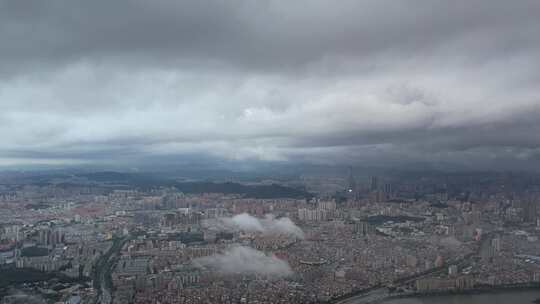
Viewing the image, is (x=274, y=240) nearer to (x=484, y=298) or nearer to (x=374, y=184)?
(x=484, y=298)

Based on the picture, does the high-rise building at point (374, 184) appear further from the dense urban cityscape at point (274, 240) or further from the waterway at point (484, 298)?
the waterway at point (484, 298)

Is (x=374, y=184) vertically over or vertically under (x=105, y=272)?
over

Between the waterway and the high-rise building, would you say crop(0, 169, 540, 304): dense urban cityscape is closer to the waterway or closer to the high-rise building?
the high-rise building

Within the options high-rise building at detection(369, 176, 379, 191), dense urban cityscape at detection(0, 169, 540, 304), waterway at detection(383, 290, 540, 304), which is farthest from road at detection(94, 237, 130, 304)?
high-rise building at detection(369, 176, 379, 191)

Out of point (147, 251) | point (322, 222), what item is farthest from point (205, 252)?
point (322, 222)

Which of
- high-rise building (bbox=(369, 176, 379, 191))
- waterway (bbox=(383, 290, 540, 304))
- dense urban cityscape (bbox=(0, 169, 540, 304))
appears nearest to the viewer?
waterway (bbox=(383, 290, 540, 304))

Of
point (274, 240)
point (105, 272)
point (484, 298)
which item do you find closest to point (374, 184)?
point (274, 240)
